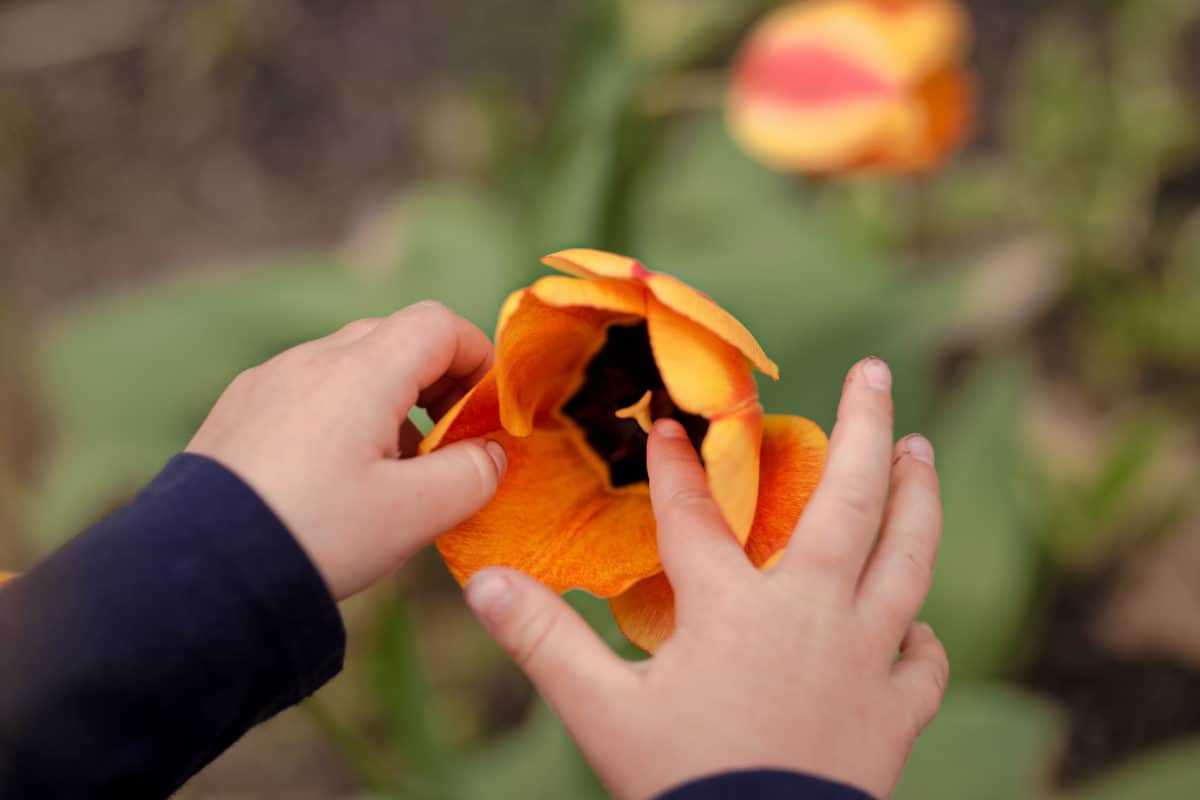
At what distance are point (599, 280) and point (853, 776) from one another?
0.84 ft

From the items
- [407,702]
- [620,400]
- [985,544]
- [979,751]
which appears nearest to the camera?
[620,400]

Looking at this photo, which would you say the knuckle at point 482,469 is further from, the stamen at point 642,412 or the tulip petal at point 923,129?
the tulip petal at point 923,129

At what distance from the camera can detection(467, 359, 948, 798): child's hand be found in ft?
1.38

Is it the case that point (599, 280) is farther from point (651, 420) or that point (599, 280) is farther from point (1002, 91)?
point (1002, 91)

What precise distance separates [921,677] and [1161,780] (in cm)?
72

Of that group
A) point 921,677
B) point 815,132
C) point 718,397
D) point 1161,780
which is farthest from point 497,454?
point 1161,780

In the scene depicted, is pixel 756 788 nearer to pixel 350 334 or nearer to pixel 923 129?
pixel 350 334

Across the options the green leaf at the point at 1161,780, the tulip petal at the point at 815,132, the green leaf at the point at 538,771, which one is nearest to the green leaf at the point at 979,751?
the green leaf at the point at 1161,780

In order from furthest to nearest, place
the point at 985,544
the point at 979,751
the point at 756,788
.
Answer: the point at 985,544 → the point at 979,751 → the point at 756,788

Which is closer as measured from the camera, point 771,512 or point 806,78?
point 771,512

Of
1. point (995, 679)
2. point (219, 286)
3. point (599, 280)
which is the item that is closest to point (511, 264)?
point (219, 286)

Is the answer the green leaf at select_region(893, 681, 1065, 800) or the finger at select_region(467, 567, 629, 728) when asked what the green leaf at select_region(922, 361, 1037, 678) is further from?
the finger at select_region(467, 567, 629, 728)

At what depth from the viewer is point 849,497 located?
45 cm

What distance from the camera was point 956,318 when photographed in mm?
1551
